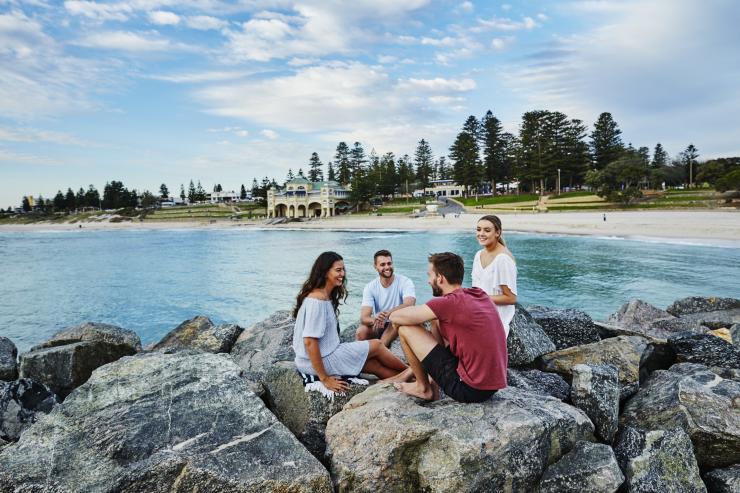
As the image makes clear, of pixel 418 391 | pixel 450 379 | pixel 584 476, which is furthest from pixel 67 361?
pixel 584 476

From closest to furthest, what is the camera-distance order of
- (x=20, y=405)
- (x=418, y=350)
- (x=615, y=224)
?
1. (x=418, y=350)
2. (x=20, y=405)
3. (x=615, y=224)

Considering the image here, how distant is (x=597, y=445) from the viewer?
3264mm

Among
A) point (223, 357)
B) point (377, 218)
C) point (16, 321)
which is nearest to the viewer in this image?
point (223, 357)

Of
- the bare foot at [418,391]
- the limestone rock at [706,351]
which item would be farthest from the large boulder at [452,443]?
the limestone rock at [706,351]

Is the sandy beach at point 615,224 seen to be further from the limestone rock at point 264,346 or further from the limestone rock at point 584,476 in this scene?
the limestone rock at point 584,476

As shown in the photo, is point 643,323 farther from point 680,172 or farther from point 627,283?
point 680,172

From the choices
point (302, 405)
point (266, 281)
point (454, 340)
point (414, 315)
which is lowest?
point (266, 281)

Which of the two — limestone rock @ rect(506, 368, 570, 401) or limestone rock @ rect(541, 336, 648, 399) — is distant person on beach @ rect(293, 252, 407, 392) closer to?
limestone rock @ rect(506, 368, 570, 401)

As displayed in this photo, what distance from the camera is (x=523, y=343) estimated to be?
5.04m

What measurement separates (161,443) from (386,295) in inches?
121

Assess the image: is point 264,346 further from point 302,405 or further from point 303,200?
point 303,200

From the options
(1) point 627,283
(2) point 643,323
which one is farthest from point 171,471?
(1) point 627,283

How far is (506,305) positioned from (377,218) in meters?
62.7

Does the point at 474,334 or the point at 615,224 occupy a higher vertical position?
the point at 474,334
